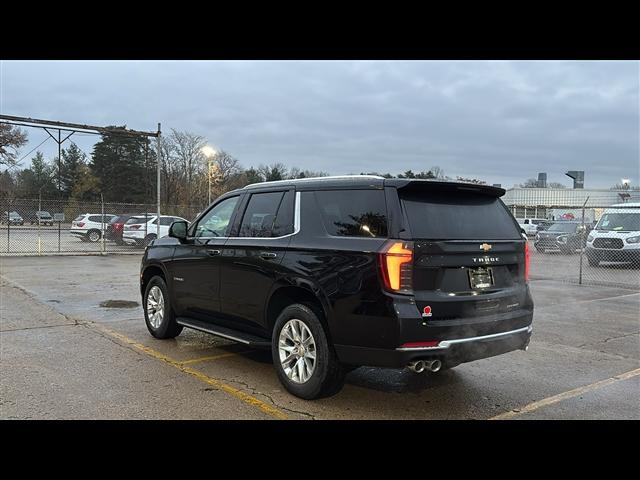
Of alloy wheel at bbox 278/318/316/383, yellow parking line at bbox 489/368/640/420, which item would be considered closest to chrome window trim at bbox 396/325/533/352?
yellow parking line at bbox 489/368/640/420

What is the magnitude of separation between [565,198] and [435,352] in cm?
2459

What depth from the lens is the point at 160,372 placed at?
17.7 ft

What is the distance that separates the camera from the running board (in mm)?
5137

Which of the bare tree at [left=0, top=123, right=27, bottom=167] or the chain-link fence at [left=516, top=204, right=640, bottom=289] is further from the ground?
the bare tree at [left=0, top=123, right=27, bottom=167]

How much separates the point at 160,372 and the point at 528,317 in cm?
359

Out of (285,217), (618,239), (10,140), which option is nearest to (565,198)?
(618,239)

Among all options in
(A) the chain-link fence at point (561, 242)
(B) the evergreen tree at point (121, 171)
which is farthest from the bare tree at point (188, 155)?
(A) the chain-link fence at point (561, 242)

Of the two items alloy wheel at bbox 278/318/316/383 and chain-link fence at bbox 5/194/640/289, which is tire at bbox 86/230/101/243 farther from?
alloy wheel at bbox 278/318/316/383

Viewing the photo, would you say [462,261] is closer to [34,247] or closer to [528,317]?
[528,317]

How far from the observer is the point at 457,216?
178 inches

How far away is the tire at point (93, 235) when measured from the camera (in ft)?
89.9

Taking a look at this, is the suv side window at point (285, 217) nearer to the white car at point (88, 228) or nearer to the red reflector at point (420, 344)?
the red reflector at point (420, 344)

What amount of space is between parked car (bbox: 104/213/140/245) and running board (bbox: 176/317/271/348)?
65.8 ft
